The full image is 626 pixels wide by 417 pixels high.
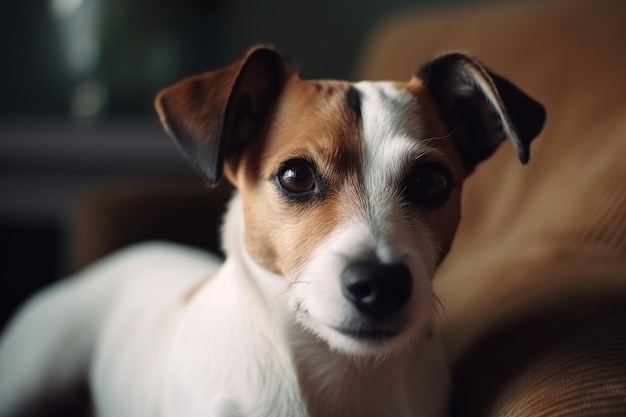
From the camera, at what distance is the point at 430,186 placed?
46.3 inches

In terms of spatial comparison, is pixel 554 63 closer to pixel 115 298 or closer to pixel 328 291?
pixel 328 291

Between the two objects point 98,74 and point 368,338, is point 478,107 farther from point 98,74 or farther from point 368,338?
point 98,74

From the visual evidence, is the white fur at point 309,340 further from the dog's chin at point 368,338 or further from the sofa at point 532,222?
the sofa at point 532,222

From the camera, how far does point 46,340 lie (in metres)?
1.69

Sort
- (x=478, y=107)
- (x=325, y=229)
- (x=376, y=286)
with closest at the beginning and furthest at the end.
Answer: (x=376, y=286), (x=325, y=229), (x=478, y=107)

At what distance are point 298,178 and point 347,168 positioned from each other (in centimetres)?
8

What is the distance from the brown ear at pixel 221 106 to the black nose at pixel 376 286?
306 mm

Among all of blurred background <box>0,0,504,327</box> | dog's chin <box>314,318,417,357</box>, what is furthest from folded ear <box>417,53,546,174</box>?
blurred background <box>0,0,504,327</box>

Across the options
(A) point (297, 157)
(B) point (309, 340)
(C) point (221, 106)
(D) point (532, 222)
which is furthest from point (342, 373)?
(D) point (532, 222)

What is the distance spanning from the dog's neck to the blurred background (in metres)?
2.03

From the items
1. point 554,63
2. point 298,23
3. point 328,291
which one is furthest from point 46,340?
point 298,23

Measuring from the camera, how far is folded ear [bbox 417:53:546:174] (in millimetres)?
1180

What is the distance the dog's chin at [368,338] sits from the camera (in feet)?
3.37

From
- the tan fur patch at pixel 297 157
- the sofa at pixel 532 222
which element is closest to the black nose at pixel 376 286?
the tan fur patch at pixel 297 157
